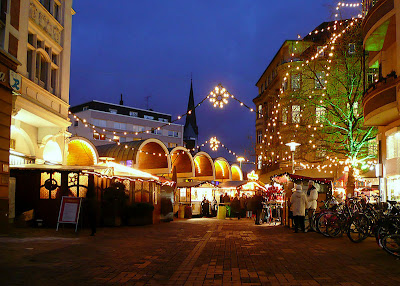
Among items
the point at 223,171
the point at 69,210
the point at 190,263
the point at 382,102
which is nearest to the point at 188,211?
the point at 223,171

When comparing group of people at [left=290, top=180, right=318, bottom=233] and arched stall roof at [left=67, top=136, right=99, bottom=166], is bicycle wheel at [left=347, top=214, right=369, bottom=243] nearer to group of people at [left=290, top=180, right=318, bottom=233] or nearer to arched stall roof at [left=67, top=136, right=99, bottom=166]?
group of people at [left=290, top=180, right=318, bottom=233]

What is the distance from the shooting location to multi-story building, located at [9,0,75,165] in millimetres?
19000

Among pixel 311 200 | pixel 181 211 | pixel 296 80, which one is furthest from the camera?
pixel 296 80

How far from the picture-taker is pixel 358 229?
45.6 feet

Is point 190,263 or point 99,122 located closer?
point 190,263

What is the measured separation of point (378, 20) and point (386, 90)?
8.66 feet

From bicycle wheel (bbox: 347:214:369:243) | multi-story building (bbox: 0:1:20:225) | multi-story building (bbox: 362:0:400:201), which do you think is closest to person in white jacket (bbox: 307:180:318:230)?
multi-story building (bbox: 362:0:400:201)

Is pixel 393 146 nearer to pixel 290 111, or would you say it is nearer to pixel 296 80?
pixel 290 111

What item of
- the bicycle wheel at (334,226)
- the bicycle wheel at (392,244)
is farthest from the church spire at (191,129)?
the bicycle wheel at (392,244)

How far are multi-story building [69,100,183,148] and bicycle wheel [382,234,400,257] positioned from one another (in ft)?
204

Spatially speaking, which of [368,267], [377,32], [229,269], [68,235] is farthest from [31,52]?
[368,267]

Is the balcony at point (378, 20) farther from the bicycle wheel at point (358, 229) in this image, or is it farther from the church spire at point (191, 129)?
the church spire at point (191, 129)

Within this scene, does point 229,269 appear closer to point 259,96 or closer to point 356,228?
point 356,228

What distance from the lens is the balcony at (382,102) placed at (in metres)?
17.2
